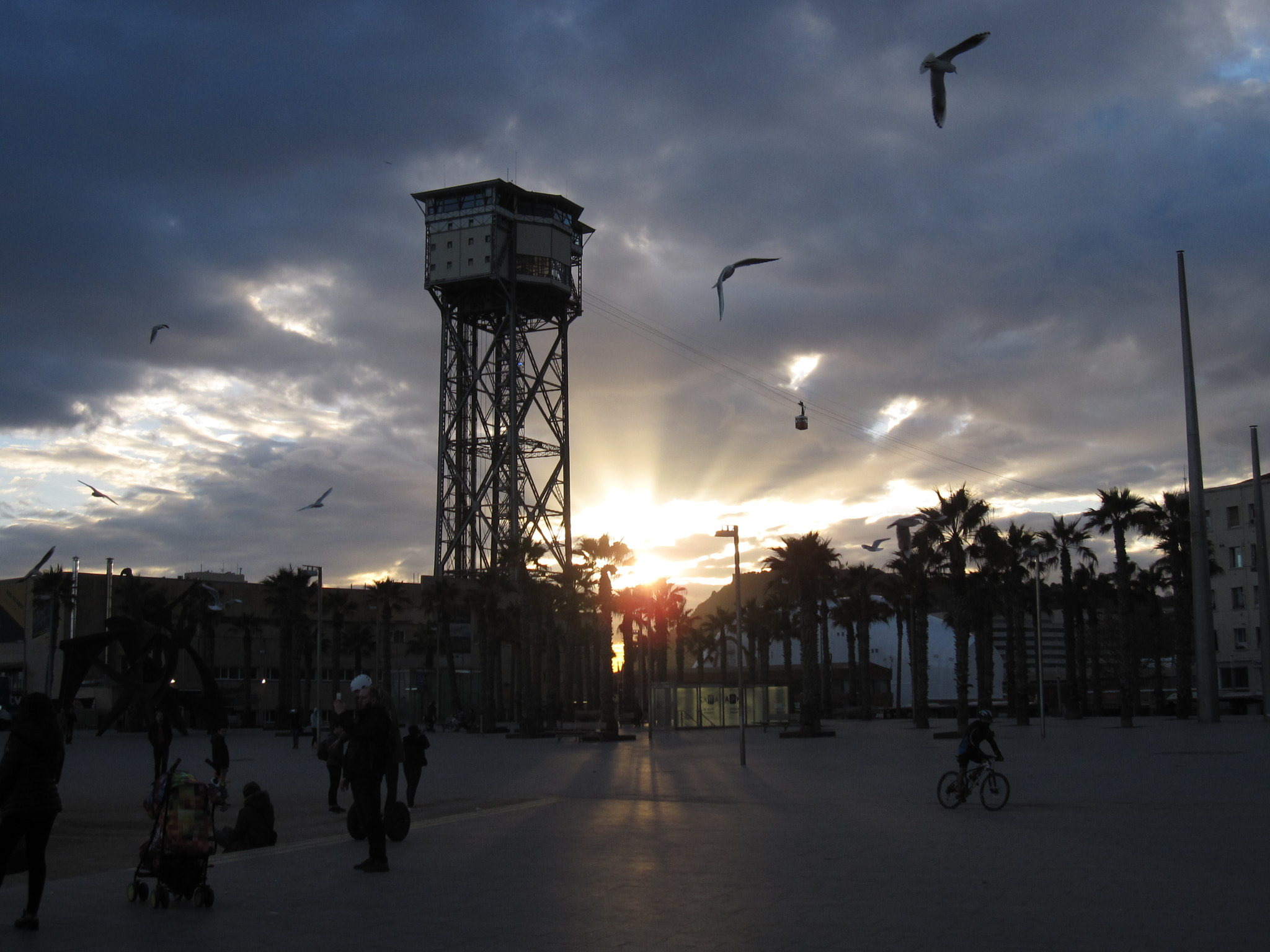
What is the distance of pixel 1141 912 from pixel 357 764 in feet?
23.0

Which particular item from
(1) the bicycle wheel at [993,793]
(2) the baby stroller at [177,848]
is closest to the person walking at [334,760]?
(2) the baby stroller at [177,848]

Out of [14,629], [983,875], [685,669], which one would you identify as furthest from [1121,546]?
[685,669]

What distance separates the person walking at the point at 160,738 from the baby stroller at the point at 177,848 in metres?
6.33

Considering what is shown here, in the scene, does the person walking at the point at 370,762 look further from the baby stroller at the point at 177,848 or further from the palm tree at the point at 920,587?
the palm tree at the point at 920,587

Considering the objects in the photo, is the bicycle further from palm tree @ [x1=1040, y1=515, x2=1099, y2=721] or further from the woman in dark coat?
palm tree @ [x1=1040, y1=515, x2=1099, y2=721]

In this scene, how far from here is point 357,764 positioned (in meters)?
10.9

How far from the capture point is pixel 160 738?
15945 mm

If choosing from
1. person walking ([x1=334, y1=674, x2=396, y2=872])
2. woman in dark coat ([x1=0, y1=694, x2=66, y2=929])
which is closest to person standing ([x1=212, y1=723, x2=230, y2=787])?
person walking ([x1=334, y1=674, x2=396, y2=872])

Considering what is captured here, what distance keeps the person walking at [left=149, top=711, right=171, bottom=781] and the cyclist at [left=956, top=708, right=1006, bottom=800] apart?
1117cm

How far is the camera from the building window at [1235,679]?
7800cm

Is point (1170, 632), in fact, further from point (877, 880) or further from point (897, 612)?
point (877, 880)

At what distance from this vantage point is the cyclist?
15.9 metres

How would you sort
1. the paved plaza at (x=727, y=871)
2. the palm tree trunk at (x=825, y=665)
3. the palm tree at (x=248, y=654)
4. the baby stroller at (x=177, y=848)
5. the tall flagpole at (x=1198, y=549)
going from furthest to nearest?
the palm tree at (x=248, y=654) < the palm tree trunk at (x=825, y=665) < the tall flagpole at (x=1198, y=549) < the baby stroller at (x=177, y=848) < the paved plaza at (x=727, y=871)

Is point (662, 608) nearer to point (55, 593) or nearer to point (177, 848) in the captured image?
point (55, 593)
